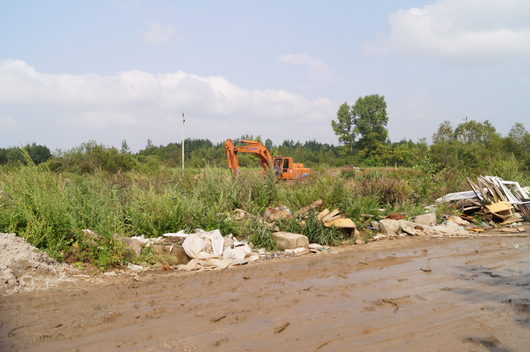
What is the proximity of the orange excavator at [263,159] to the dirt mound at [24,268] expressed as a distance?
12.4 meters

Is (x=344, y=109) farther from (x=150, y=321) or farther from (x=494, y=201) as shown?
(x=150, y=321)

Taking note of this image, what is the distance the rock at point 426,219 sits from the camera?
10844 mm

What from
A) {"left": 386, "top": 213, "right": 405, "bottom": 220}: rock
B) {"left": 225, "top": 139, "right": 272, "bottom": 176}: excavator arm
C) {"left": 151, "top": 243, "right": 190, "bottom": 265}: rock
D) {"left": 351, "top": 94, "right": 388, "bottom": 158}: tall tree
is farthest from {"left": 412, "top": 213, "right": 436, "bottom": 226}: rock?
{"left": 351, "top": 94, "right": 388, "bottom": 158}: tall tree

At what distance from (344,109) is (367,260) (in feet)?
216

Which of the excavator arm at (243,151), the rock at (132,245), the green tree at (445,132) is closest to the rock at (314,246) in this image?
the rock at (132,245)

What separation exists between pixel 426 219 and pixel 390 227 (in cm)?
165

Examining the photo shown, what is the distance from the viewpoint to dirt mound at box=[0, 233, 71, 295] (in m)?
5.39

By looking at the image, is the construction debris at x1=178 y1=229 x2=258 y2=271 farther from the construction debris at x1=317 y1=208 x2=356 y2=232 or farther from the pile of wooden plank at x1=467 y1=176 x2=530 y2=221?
the pile of wooden plank at x1=467 y1=176 x2=530 y2=221

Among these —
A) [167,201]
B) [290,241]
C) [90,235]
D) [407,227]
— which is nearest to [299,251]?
[290,241]

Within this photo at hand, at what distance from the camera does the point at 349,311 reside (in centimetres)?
451

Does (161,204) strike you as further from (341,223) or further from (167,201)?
(341,223)

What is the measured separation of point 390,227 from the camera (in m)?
9.85

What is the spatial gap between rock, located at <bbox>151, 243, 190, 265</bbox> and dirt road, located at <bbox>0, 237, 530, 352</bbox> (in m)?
0.70

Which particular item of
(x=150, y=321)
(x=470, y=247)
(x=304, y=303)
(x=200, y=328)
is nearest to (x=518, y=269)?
(x=470, y=247)
